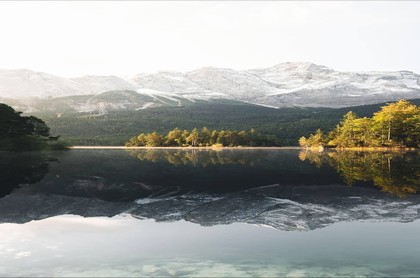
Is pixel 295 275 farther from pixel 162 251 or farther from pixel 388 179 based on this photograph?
pixel 388 179

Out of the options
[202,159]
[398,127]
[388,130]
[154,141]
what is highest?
[398,127]

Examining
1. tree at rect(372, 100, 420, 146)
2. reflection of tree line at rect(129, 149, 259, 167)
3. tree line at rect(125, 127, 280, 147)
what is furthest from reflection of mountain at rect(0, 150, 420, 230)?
tree line at rect(125, 127, 280, 147)

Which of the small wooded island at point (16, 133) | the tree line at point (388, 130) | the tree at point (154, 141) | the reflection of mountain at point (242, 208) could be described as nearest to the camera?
the reflection of mountain at point (242, 208)

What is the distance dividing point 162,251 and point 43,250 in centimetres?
311

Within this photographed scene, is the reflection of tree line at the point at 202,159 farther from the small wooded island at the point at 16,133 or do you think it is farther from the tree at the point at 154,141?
the tree at the point at 154,141

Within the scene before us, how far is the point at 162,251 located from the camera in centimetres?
1115

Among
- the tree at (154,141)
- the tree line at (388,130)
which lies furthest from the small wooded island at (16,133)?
the tree line at (388,130)

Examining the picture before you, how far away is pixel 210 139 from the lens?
14238cm

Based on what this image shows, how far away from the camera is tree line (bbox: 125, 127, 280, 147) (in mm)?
137750

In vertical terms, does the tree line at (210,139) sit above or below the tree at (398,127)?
below

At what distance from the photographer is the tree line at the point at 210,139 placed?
5423 inches

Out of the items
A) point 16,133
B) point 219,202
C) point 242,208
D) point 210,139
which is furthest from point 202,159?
point 210,139

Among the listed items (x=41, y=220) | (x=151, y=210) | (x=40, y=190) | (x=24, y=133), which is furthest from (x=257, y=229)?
(x=24, y=133)

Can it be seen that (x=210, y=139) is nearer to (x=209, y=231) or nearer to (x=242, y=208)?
(x=242, y=208)
